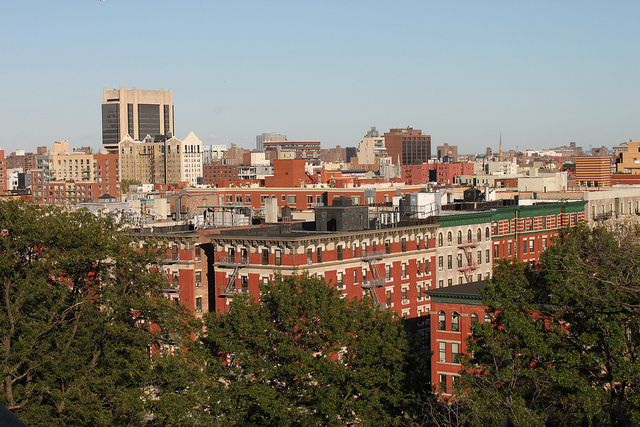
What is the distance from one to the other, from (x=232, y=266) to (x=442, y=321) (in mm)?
20957

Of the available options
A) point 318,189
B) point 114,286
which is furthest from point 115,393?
point 318,189

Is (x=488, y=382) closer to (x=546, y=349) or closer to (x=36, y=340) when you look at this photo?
(x=546, y=349)

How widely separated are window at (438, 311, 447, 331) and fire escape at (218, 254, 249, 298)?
19.7m

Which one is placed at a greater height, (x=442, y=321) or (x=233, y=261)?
(x=233, y=261)

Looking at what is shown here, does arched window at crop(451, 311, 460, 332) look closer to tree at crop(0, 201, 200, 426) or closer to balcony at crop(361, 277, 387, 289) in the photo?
tree at crop(0, 201, 200, 426)

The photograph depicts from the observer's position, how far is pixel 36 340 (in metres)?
46.9

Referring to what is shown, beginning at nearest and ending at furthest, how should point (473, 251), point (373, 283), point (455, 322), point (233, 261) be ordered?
point (455, 322) → point (233, 261) → point (373, 283) → point (473, 251)

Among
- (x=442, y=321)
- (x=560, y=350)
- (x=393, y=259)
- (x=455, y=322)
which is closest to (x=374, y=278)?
(x=393, y=259)

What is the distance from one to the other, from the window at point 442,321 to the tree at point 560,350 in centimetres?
966

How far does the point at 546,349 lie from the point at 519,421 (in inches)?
213

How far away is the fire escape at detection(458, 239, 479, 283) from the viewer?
86062 millimetres

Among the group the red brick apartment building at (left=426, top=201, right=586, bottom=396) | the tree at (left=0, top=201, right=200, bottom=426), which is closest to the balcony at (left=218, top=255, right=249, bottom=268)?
the tree at (left=0, top=201, right=200, bottom=426)

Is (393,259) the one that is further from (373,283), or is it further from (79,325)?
(79,325)

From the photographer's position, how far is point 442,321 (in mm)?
55969
